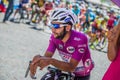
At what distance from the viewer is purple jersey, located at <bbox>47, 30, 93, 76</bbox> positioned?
154 inches

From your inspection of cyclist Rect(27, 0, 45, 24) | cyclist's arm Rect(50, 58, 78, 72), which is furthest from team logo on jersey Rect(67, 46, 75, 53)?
cyclist Rect(27, 0, 45, 24)

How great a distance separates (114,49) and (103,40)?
1480 centimetres

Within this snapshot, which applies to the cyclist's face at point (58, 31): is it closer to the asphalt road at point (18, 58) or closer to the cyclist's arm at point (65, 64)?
Answer: the cyclist's arm at point (65, 64)

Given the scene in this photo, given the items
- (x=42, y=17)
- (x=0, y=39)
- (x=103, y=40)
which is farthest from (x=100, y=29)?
(x=0, y=39)

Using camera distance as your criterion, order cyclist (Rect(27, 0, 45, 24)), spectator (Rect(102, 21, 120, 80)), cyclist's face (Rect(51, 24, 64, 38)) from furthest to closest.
→ cyclist (Rect(27, 0, 45, 24)), cyclist's face (Rect(51, 24, 64, 38)), spectator (Rect(102, 21, 120, 80))

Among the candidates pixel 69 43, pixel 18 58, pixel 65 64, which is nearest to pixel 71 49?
pixel 69 43

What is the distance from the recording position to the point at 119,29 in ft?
10.0

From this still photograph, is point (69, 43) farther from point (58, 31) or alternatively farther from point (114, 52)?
point (114, 52)

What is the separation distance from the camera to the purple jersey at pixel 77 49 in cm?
391

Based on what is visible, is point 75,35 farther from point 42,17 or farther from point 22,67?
point 42,17

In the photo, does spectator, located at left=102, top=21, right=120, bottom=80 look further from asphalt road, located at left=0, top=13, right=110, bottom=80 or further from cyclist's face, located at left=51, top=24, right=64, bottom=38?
asphalt road, located at left=0, top=13, right=110, bottom=80

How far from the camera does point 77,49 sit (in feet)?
12.8

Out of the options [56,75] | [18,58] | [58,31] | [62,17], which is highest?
[62,17]

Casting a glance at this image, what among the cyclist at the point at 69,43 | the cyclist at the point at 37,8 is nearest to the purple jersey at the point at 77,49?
the cyclist at the point at 69,43
